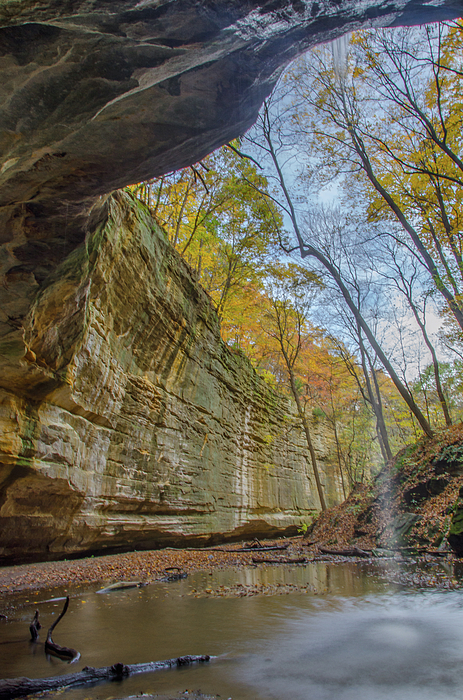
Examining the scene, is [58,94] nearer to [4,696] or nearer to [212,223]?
[4,696]

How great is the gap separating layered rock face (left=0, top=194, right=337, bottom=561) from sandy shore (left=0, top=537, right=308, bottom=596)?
664 mm

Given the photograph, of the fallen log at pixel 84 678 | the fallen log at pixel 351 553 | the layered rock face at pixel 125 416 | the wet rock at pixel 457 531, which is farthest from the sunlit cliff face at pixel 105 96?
the fallen log at pixel 351 553

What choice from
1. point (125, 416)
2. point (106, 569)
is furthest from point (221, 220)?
point (106, 569)

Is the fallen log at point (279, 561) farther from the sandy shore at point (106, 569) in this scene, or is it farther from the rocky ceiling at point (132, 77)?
the rocky ceiling at point (132, 77)

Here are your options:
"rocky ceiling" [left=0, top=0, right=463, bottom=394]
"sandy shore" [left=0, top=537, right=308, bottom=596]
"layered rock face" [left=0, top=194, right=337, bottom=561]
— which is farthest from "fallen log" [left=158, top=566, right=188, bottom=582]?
"rocky ceiling" [left=0, top=0, right=463, bottom=394]

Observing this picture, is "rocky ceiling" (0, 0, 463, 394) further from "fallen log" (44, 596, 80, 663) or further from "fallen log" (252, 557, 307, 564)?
"fallen log" (252, 557, 307, 564)

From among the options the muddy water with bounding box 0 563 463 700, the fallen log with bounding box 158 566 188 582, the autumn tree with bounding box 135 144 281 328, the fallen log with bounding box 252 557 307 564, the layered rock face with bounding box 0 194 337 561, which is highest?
the autumn tree with bounding box 135 144 281 328

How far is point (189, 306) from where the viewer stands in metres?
13.5

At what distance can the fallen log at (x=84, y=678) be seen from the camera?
204 cm

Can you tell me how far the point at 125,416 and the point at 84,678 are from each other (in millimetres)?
8256

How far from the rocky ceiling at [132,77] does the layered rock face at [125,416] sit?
7.02 feet

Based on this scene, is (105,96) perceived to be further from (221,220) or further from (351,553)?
(221,220)

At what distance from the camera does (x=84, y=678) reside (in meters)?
2.28

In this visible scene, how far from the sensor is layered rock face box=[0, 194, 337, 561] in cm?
733
